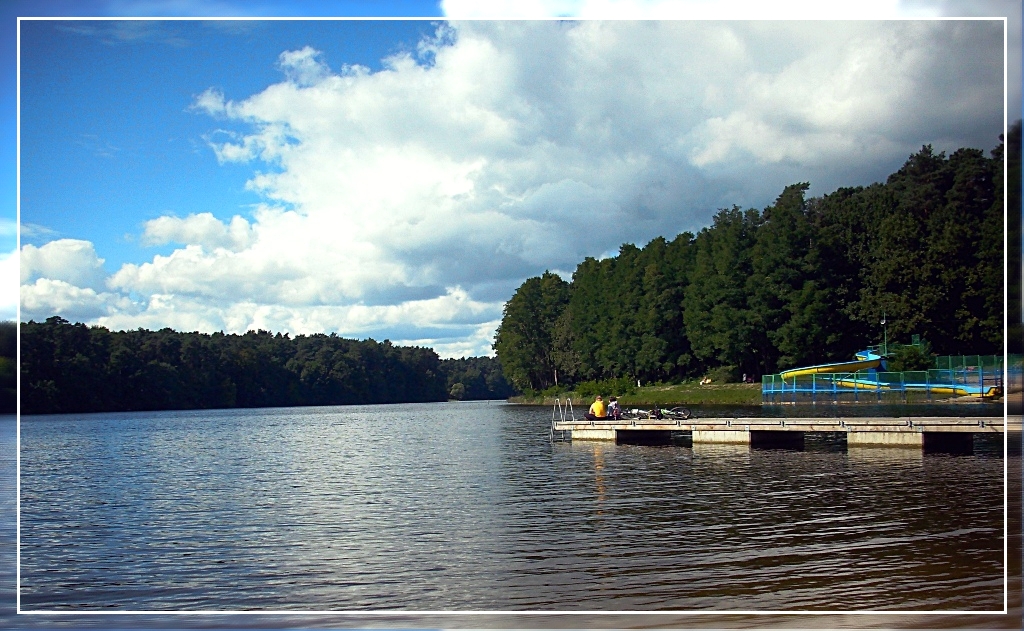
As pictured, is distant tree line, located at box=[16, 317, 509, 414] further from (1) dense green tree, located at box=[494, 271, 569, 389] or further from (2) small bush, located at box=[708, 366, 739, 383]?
(2) small bush, located at box=[708, 366, 739, 383]

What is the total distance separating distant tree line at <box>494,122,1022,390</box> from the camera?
4478 centimetres

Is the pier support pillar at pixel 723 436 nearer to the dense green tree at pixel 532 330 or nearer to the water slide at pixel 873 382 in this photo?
the water slide at pixel 873 382

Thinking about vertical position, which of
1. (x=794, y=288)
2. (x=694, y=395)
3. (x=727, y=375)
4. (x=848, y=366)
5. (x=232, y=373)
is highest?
(x=794, y=288)

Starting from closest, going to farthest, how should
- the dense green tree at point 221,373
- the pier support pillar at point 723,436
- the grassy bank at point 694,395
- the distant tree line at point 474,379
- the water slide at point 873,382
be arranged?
1. the pier support pillar at point 723,436
2. the water slide at point 873,382
3. the dense green tree at point 221,373
4. the grassy bank at point 694,395
5. the distant tree line at point 474,379

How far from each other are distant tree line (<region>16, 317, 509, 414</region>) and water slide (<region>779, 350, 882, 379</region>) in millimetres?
36027

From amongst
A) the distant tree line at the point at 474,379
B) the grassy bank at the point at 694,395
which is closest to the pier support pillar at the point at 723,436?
the grassy bank at the point at 694,395

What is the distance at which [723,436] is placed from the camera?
30172 millimetres

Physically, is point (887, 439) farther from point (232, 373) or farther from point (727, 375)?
point (232, 373)

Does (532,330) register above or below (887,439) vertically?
above

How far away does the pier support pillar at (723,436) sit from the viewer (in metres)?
29.7

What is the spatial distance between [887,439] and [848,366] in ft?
103

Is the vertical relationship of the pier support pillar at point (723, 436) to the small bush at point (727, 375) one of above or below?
below

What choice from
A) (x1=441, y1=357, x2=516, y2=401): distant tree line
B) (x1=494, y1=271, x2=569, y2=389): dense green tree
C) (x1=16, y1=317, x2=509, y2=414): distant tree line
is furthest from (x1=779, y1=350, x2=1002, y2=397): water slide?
(x1=441, y1=357, x2=516, y2=401): distant tree line

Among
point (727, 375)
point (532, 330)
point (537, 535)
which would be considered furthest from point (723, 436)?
point (532, 330)
